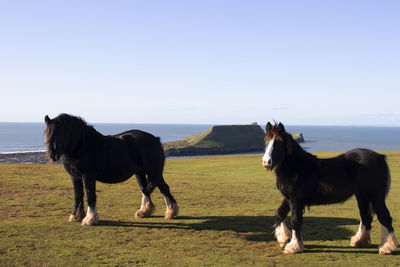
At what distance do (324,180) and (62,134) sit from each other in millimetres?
5594

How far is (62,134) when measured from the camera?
7160 millimetres

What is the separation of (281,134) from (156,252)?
3169 mm

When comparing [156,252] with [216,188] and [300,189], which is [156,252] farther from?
[216,188]

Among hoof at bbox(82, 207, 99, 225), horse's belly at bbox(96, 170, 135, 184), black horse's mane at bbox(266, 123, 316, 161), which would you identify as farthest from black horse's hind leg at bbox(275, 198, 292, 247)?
hoof at bbox(82, 207, 99, 225)

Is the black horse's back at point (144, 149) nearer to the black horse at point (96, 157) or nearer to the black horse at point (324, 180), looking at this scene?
the black horse at point (96, 157)

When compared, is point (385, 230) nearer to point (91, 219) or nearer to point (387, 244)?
point (387, 244)

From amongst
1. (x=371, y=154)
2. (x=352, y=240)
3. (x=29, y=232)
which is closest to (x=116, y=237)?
(x=29, y=232)

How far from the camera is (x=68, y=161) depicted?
764 cm

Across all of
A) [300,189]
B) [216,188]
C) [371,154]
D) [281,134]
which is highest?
[281,134]

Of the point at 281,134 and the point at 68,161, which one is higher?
the point at 281,134

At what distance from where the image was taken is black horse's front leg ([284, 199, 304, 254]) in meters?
6.05

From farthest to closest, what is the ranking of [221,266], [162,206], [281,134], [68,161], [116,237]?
1. [162,206]
2. [68,161]
3. [116,237]
4. [281,134]
5. [221,266]

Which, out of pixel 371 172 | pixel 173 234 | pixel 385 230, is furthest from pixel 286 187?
pixel 173 234

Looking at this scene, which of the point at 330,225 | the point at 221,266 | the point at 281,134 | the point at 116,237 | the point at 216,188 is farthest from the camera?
the point at 216,188
